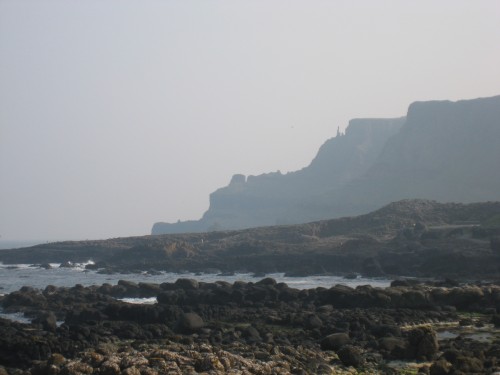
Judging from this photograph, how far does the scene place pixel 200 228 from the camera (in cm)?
19475

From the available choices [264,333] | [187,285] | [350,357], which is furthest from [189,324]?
[187,285]

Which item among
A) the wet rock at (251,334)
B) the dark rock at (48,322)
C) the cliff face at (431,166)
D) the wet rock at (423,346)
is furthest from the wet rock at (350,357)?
the cliff face at (431,166)

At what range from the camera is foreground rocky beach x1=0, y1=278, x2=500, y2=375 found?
17609 mm

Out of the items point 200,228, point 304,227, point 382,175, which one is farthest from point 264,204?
point 304,227

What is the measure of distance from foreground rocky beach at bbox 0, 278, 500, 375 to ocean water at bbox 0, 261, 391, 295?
45.3 ft

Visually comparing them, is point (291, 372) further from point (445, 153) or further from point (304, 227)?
point (445, 153)

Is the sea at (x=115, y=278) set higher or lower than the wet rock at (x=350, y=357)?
higher

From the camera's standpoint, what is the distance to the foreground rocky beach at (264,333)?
17.6 meters

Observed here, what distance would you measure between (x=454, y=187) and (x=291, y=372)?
118 m

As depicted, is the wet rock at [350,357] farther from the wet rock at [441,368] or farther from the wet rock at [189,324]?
the wet rock at [189,324]

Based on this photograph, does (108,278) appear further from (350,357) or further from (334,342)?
(350,357)

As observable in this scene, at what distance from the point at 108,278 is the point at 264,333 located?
4299 centimetres

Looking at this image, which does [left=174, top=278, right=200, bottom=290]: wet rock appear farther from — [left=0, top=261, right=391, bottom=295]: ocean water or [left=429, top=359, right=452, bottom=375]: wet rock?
[left=429, top=359, right=452, bottom=375]: wet rock

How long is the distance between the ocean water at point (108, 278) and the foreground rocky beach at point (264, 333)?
13812 mm
